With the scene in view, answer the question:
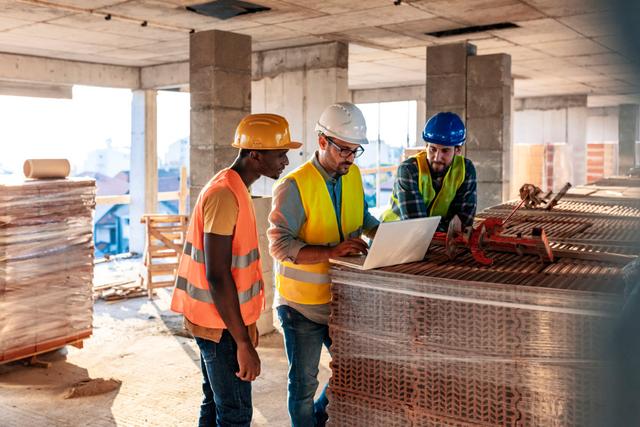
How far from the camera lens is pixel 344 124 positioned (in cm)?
340

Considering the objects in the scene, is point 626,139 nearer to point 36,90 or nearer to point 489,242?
point 36,90

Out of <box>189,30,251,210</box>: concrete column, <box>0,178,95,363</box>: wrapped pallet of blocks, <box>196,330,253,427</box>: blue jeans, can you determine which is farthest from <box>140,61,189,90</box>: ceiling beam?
<box>196,330,253,427</box>: blue jeans

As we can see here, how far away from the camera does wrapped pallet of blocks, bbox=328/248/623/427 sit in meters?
2.17

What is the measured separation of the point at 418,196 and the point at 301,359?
4.34ft

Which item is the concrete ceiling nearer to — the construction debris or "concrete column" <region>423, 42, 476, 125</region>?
"concrete column" <region>423, 42, 476, 125</region>

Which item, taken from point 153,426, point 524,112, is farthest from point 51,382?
point 524,112

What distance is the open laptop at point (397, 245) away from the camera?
2.53m

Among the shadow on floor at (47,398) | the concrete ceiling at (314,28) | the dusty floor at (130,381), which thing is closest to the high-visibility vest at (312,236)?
the dusty floor at (130,381)

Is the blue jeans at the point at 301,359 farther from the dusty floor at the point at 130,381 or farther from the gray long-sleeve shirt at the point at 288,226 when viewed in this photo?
the dusty floor at the point at 130,381

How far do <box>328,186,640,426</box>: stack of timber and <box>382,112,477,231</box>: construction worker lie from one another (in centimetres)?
113

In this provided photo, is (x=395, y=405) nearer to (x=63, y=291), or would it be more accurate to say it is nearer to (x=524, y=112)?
(x=63, y=291)

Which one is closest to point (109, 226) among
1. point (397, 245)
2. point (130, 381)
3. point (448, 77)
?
point (448, 77)

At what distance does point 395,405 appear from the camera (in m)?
2.57

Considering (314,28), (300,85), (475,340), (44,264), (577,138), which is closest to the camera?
(475,340)
